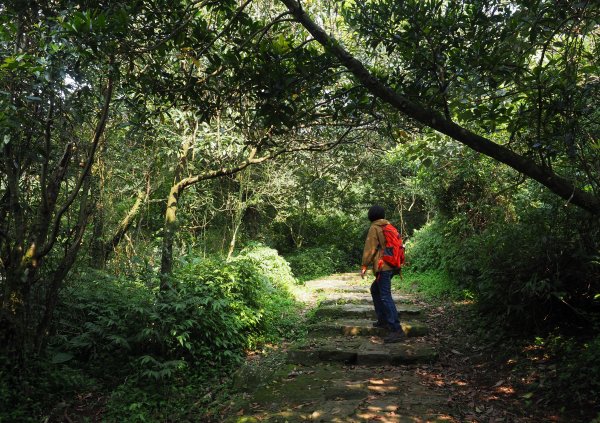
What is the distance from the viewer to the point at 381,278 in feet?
20.5

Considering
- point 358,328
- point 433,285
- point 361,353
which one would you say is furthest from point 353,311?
point 433,285

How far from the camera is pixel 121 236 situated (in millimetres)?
10523

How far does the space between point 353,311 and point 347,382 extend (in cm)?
301

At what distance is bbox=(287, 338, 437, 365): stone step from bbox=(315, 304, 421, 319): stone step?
1.43 meters

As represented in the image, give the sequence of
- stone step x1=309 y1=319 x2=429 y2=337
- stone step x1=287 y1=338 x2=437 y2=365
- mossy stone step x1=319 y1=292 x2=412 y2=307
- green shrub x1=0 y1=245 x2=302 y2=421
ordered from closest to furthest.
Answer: green shrub x1=0 y1=245 x2=302 y2=421 < stone step x1=287 y1=338 x2=437 y2=365 < stone step x1=309 y1=319 x2=429 y2=337 < mossy stone step x1=319 y1=292 x2=412 y2=307

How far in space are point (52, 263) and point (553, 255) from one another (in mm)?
5984

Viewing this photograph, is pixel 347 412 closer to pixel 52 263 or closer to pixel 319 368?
pixel 319 368

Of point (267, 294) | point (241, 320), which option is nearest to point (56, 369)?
point (241, 320)

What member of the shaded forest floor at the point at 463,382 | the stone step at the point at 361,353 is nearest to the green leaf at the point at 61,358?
the shaded forest floor at the point at 463,382

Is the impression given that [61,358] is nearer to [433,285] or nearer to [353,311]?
[353,311]

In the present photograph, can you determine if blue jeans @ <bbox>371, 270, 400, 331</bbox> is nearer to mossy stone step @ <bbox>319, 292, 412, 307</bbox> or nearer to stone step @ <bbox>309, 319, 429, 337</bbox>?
stone step @ <bbox>309, 319, 429, 337</bbox>

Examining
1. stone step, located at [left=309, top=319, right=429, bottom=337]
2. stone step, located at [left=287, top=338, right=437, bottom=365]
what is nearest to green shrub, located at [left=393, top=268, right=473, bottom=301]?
stone step, located at [left=309, top=319, right=429, bottom=337]

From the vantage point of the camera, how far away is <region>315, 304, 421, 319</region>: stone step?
7.73m

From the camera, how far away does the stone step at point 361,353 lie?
5.53m
